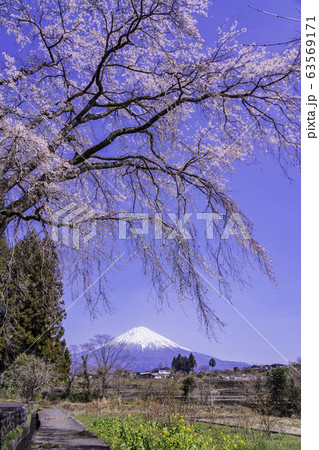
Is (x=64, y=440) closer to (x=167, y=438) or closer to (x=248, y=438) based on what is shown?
(x=167, y=438)

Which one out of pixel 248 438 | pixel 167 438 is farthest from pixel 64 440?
pixel 248 438

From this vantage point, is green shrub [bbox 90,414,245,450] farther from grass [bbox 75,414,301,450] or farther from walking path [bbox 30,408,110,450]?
walking path [bbox 30,408,110,450]

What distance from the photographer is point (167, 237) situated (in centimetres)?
589

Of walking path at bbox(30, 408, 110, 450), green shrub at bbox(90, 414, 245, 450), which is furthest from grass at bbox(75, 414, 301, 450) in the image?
walking path at bbox(30, 408, 110, 450)

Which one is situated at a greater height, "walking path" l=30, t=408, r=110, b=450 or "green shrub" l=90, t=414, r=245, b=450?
"green shrub" l=90, t=414, r=245, b=450

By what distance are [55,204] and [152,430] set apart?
445cm

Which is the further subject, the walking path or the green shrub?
the walking path

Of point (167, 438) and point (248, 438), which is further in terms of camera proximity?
point (248, 438)

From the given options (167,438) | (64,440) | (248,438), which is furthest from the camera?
(64,440)

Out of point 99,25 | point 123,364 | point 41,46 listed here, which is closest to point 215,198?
point 99,25

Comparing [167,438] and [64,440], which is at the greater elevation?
[167,438]

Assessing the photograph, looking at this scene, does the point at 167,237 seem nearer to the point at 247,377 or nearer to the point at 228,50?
the point at 228,50

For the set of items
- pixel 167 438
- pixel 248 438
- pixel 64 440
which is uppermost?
pixel 167 438

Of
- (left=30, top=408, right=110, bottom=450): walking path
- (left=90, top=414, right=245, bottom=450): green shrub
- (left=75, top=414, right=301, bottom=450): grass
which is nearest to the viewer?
(left=90, top=414, right=245, bottom=450): green shrub
